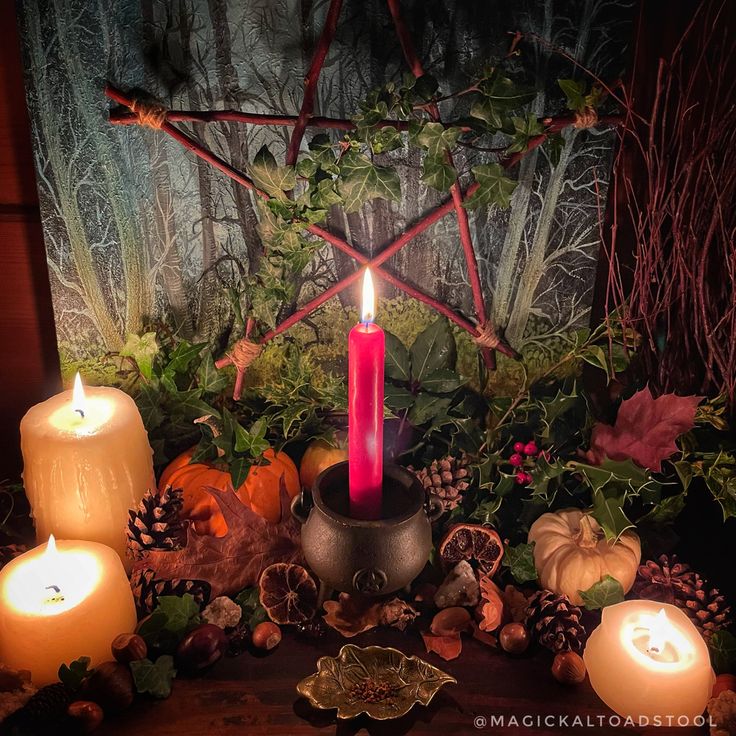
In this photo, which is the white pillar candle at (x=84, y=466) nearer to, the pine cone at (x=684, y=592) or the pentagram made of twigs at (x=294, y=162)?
the pentagram made of twigs at (x=294, y=162)

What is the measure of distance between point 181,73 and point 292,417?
17.5 inches

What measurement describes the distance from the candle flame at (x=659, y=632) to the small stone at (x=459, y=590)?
186mm

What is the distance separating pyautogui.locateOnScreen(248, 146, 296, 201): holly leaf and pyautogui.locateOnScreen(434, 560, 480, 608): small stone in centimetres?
49

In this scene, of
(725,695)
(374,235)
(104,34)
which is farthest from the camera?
(374,235)

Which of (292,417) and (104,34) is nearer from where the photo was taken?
(104,34)

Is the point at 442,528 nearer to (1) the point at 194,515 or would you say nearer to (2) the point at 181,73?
(1) the point at 194,515

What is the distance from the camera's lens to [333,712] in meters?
0.71

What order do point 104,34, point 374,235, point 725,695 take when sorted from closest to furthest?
point 725,695
point 104,34
point 374,235

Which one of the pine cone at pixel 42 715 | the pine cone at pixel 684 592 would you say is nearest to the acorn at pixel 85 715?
the pine cone at pixel 42 715

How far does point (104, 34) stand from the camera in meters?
0.84

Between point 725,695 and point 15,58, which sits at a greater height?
point 15,58

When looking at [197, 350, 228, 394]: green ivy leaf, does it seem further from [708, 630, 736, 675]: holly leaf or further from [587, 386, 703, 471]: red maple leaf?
[708, 630, 736, 675]: holly leaf

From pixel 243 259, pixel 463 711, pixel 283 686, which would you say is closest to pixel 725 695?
pixel 463 711

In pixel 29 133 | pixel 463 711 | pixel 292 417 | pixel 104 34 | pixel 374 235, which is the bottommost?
pixel 463 711
